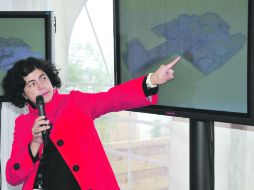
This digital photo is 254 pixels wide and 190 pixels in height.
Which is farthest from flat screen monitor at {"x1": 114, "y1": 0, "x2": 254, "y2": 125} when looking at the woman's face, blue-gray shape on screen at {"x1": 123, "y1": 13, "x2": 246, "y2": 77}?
the woman's face

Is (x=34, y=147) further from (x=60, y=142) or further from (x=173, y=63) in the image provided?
(x=173, y=63)

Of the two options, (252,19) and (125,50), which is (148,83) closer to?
(125,50)

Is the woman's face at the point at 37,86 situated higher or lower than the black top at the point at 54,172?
higher

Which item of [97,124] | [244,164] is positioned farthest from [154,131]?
[244,164]

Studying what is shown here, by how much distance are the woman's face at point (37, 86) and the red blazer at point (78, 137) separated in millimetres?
42

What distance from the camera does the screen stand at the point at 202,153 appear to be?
4.40 ft

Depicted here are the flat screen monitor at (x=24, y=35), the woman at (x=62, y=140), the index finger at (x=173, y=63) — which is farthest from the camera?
the flat screen monitor at (x=24, y=35)

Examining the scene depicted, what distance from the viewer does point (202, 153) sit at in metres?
1.34

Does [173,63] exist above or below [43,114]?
above

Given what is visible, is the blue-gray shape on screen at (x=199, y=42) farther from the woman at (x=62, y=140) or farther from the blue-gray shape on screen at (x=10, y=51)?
the blue-gray shape on screen at (x=10, y=51)

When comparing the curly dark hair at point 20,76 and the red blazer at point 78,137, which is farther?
the curly dark hair at point 20,76

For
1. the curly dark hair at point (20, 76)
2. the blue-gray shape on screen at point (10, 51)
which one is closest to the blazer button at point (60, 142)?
the curly dark hair at point (20, 76)

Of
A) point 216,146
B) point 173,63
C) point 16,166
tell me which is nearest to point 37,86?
point 16,166

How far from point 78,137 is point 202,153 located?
1.59 feet
